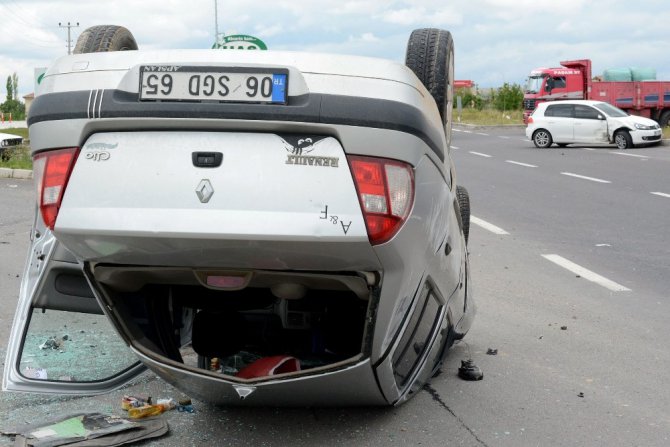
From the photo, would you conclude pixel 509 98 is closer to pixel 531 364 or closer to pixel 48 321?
pixel 531 364

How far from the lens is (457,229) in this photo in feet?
14.6

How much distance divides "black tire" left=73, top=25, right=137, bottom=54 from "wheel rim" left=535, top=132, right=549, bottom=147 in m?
26.3

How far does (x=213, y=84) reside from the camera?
3.27 m

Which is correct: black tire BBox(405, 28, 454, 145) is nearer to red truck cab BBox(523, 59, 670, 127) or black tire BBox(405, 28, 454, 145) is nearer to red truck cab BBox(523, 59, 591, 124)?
red truck cab BBox(523, 59, 670, 127)

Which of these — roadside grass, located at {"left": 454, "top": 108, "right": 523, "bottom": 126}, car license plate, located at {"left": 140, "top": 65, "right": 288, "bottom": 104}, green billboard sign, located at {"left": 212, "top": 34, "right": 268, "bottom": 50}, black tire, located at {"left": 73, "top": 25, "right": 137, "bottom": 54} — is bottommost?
roadside grass, located at {"left": 454, "top": 108, "right": 523, "bottom": 126}

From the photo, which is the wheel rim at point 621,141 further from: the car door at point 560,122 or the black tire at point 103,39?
the black tire at point 103,39

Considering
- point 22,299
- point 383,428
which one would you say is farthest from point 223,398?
point 22,299

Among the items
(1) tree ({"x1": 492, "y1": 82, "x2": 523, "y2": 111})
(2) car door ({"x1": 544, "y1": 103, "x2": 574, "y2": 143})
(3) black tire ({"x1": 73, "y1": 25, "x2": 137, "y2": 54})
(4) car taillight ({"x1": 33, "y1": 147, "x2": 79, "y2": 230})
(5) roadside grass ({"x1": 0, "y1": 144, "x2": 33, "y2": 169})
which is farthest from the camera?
(1) tree ({"x1": 492, "y1": 82, "x2": 523, "y2": 111})

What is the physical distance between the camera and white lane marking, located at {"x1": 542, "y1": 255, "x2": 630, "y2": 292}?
26.4ft

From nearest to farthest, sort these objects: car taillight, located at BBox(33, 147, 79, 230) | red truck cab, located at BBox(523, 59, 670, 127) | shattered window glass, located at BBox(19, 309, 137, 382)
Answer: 1. car taillight, located at BBox(33, 147, 79, 230)
2. shattered window glass, located at BBox(19, 309, 137, 382)
3. red truck cab, located at BBox(523, 59, 670, 127)

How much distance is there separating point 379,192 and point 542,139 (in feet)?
90.5

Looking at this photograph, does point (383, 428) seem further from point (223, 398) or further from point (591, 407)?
point (591, 407)

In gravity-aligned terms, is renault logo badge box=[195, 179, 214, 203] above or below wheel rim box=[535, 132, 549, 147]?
above

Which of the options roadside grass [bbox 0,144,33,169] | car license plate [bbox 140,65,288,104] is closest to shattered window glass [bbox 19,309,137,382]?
car license plate [bbox 140,65,288,104]
